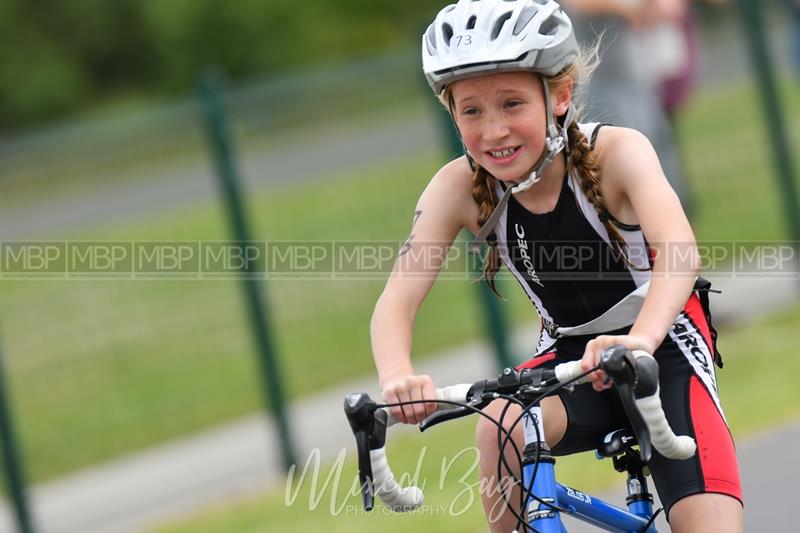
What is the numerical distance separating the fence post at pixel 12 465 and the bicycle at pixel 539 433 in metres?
4.80

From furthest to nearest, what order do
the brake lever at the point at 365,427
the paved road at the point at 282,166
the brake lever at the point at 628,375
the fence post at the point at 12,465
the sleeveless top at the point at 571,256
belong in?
the paved road at the point at 282,166, the fence post at the point at 12,465, the sleeveless top at the point at 571,256, the brake lever at the point at 365,427, the brake lever at the point at 628,375

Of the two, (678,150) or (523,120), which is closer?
(523,120)

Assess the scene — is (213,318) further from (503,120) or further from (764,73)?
(503,120)

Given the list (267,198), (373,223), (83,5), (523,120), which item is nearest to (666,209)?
(523,120)

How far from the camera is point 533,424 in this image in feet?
11.8

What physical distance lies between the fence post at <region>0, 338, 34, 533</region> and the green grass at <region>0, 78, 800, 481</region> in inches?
10.0

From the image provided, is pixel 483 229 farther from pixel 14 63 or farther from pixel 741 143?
pixel 14 63

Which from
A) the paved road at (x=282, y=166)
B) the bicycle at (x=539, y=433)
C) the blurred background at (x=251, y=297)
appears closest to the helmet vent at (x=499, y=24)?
the bicycle at (x=539, y=433)

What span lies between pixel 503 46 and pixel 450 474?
4.30 metres

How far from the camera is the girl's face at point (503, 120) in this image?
147 inches

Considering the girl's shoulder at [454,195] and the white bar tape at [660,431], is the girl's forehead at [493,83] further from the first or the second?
the white bar tape at [660,431]

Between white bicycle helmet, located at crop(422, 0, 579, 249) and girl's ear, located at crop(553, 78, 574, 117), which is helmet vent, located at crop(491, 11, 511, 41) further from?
girl's ear, located at crop(553, 78, 574, 117)

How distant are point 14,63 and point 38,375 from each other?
80.1 feet

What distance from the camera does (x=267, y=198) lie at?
10.5 meters
